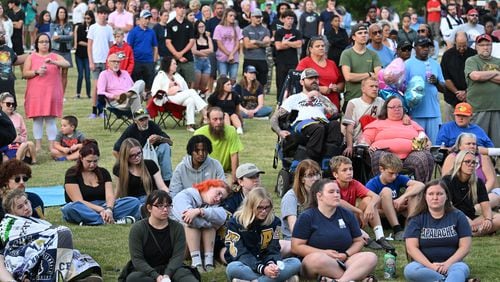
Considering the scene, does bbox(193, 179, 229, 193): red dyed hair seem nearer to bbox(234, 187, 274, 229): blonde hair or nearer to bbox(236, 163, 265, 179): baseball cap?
bbox(236, 163, 265, 179): baseball cap

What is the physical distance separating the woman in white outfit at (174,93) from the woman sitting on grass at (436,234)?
28.6 feet

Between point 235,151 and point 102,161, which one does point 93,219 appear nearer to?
point 235,151

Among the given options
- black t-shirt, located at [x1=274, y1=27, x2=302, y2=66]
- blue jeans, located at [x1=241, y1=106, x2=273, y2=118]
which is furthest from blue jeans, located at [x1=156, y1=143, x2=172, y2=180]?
black t-shirt, located at [x1=274, y1=27, x2=302, y2=66]

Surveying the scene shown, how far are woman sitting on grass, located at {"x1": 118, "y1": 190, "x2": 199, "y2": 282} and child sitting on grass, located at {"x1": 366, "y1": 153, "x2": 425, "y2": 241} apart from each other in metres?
2.67

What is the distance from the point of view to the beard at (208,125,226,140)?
467 inches

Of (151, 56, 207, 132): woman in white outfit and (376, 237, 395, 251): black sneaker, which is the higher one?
(151, 56, 207, 132): woman in white outfit

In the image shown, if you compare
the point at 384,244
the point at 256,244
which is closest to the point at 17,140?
the point at 384,244

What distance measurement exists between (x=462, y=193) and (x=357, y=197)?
956mm

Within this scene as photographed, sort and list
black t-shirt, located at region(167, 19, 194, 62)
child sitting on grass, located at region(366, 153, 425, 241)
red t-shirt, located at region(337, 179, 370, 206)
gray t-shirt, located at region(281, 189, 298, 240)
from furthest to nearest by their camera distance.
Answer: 1. black t-shirt, located at region(167, 19, 194, 62)
2. child sitting on grass, located at region(366, 153, 425, 241)
3. red t-shirt, located at region(337, 179, 370, 206)
4. gray t-shirt, located at region(281, 189, 298, 240)

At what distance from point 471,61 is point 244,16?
11.3 m

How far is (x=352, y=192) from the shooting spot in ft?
34.2

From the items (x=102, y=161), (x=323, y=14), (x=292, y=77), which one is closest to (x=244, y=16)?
Result: (x=323, y=14)

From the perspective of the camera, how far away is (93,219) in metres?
11.1

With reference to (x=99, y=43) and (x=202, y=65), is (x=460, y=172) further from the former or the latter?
(x=202, y=65)
